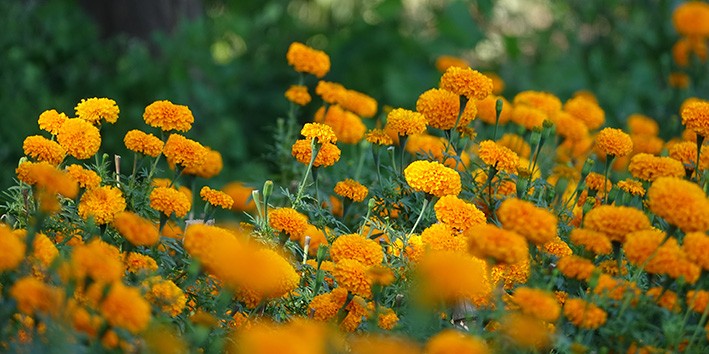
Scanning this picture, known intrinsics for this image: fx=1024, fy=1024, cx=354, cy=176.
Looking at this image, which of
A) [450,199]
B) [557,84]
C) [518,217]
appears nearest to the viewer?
[518,217]

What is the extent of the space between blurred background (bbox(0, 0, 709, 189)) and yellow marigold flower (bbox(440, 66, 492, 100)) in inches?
69.2

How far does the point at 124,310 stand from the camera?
1.40m

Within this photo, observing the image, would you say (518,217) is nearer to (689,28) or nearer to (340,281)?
(340,281)

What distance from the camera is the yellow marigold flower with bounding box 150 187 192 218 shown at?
196cm

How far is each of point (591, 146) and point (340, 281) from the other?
1.58m

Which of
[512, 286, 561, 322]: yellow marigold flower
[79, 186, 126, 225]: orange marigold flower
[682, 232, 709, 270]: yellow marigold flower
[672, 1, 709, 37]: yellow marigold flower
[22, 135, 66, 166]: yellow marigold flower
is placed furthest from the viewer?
Answer: [672, 1, 709, 37]: yellow marigold flower

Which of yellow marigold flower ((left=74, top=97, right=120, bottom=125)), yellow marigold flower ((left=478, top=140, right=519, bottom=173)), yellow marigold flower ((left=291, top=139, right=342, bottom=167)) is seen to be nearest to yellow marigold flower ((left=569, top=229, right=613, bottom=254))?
yellow marigold flower ((left=478, top=140, right=519, bottom=173))

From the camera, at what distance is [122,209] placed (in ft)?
6.31

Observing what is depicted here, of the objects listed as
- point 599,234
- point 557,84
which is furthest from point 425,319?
point 557,84

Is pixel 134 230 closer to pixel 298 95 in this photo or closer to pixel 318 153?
pixel 318 153

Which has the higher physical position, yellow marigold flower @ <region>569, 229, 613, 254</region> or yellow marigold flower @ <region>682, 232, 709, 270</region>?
yellow marigold flower @ <region>569, 229, 613, 254</region>

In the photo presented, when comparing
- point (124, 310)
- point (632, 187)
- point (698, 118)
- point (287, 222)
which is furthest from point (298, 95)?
point (124, 310)

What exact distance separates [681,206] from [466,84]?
0.67 m

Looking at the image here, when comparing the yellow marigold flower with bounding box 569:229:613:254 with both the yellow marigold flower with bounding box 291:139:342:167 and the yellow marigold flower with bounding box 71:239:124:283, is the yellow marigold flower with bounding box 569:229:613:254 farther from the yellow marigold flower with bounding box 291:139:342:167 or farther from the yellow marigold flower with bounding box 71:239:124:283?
the yellow marigold flower with bounding box 71:239:124:283
